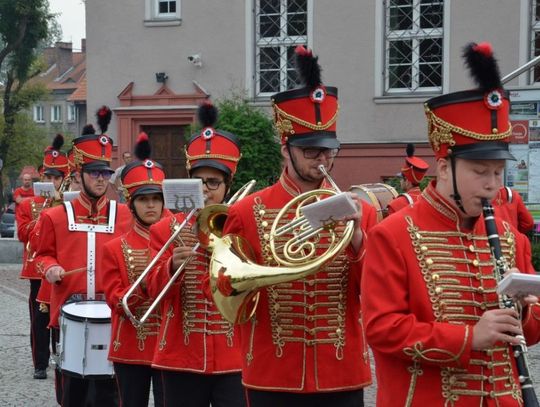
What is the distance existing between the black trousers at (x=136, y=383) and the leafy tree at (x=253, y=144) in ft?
40.6

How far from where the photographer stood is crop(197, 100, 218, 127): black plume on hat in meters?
6.89

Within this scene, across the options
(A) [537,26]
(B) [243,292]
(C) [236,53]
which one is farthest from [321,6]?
(B) [243,292]

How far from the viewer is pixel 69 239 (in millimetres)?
8188

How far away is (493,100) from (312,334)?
5.01 ft

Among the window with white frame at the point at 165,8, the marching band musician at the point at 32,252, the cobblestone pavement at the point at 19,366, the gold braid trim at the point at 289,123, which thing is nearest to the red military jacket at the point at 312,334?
the gold braid trim at the point at 289,123

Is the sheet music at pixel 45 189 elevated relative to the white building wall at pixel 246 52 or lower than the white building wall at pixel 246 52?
lower

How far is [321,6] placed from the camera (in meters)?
21.9

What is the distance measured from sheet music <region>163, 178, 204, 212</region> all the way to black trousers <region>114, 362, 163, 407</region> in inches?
47.0

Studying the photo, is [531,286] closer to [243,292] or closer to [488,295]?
[488,295]

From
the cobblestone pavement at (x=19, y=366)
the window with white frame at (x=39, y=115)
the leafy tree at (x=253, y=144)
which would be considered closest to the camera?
the cobblestone pavement at (x=19, y=366)

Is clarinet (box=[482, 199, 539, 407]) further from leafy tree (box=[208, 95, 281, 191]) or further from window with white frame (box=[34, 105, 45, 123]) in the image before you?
window with white frame (box=[34, 105, 45, 123])

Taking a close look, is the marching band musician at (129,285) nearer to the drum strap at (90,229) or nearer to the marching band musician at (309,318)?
the drum strap at (90,229)

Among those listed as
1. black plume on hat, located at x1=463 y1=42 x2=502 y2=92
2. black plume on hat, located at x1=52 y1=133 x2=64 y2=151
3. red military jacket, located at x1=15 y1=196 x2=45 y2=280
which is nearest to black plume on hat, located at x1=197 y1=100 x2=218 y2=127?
black plume on hat, located at x1=463 y1=42 x2=502 y2=92

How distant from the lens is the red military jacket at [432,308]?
4059 millimetres
